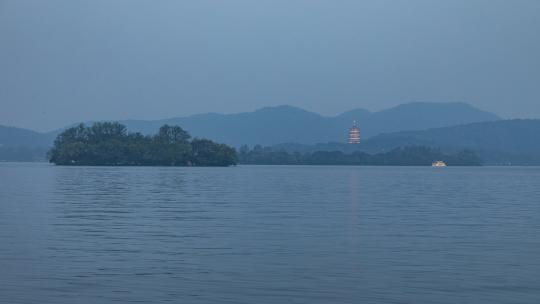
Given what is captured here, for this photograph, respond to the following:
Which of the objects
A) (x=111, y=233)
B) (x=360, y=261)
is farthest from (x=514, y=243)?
(x=111, y=233)

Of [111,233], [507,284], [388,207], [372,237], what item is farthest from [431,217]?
[507,284]

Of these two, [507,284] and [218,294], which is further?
[507,284]

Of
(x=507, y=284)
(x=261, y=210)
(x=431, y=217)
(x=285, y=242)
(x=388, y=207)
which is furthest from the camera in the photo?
(x=388, y=207)

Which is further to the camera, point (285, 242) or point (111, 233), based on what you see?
point (111, 233)

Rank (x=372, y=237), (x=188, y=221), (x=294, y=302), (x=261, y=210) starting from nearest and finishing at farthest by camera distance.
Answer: (x=294, y=302) → (x=372, y=237) → (x=188, y=221) → (x=261, y=210)

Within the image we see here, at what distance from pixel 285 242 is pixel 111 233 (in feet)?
22.6

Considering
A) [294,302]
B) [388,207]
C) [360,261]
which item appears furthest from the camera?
[388,207]

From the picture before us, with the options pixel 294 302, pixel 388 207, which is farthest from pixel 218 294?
pixel 388 207

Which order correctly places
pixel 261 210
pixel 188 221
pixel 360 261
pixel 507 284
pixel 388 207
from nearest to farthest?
pixel 507 284, pixel 360 261, pixel 188 221, pixel 261 210, pixel 388 207

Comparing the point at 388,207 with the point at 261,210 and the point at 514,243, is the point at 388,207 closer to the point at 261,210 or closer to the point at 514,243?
the point at 261,210

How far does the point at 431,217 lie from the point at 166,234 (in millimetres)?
15348

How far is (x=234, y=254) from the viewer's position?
25.7 metres

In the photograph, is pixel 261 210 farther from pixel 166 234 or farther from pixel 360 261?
pixel 360 261

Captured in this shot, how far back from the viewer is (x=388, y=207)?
48.7m
